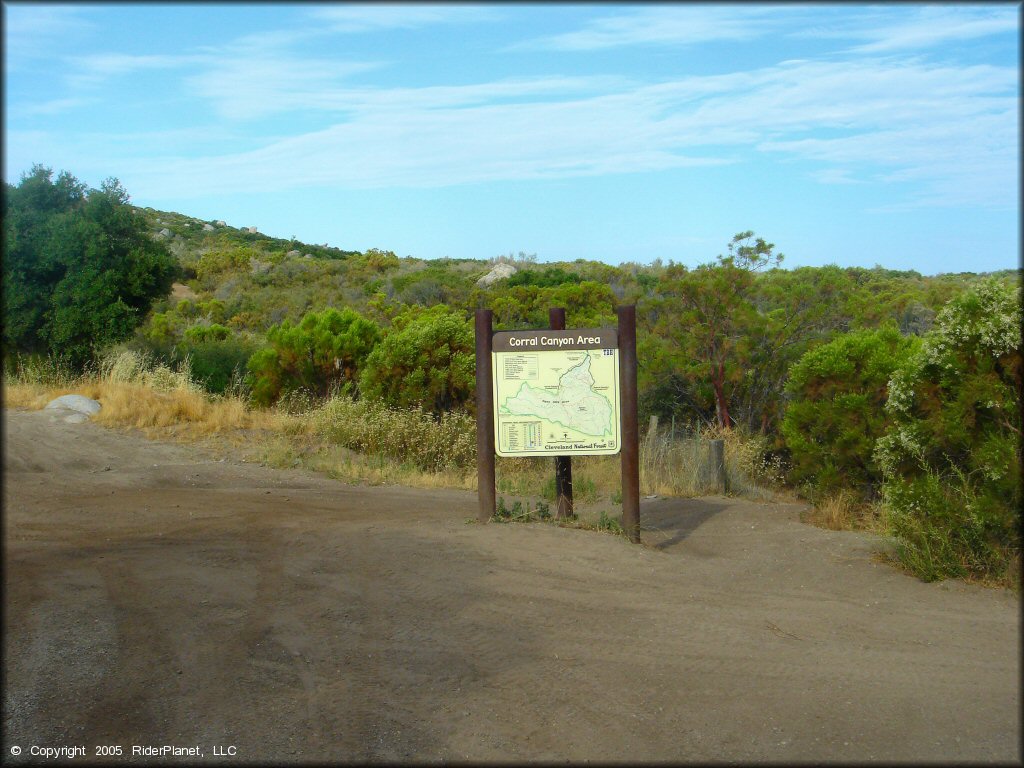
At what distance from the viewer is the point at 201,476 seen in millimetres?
13539

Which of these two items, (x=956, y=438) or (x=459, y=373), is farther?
(x=459, y=373)

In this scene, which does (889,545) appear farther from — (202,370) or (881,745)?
(202,370)

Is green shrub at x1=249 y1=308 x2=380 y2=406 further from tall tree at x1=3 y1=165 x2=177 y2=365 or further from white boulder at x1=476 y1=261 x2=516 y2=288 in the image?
white boulder at x1=476 y1=261 x2=516 y2=288

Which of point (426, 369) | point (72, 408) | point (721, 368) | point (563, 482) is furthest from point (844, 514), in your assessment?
point (72, 408)

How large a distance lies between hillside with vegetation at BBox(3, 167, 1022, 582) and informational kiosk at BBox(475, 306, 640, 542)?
2640 mm

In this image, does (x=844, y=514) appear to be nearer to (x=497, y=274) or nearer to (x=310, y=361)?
(x=310, y=361)

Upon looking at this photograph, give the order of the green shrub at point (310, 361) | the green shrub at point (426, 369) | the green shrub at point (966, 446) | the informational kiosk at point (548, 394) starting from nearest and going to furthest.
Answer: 1. the green shrub at point (966, 446)
2. the informational kiosk at point (548, 394)
3. the green shrub at point (426, 369)
4. the green shrub at point (310, 361)

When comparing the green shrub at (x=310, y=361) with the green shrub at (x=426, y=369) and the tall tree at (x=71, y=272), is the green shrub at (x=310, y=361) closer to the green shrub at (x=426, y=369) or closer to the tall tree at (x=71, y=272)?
the green shrub at (x=426, y=369)

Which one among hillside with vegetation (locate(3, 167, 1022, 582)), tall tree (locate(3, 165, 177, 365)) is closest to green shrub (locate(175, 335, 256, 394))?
hillside with vegetation (locate(3, 167, 1022, 582))

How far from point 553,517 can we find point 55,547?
4.82 m

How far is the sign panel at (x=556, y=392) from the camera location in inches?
398

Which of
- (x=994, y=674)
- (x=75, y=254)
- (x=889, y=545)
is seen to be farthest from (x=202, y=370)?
(x=994, y=674)

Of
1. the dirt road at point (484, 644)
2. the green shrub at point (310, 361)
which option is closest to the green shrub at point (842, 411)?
the dirt road at point (484, 644)

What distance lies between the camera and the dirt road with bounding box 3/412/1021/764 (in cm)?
527
